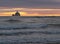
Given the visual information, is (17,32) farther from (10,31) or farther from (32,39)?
(32,39)

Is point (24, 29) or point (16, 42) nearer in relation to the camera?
point (16, 42)

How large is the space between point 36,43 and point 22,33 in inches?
39.7

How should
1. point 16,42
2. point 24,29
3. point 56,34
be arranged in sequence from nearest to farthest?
point 16,42 < point 56,34 < point 24,29

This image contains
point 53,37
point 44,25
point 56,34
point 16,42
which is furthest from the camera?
point 44,25

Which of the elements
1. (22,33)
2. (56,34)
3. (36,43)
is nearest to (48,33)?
(56,34)

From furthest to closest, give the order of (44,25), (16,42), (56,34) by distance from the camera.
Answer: (44,25) < (56,34) < (16,42)

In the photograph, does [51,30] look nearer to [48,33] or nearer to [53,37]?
[48,33]

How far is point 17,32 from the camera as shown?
5.48 m

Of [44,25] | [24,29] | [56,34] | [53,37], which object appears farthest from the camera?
[44,25]

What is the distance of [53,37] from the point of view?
5012mm

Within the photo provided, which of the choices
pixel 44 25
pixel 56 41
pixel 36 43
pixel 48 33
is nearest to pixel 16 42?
pixel 36 43

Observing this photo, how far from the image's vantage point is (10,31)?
18.0ft

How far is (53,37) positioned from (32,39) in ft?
1.86

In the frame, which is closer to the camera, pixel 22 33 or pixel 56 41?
pixel 56 41
